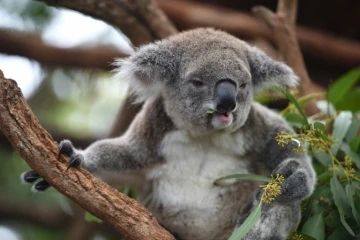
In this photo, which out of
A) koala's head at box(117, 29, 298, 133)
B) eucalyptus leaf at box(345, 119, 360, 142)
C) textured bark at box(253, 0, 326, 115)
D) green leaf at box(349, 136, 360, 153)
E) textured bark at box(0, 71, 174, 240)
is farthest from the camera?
textured bark at box(253, 0, 326, 115)

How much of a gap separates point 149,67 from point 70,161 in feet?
3.19

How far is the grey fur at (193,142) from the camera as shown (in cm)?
381

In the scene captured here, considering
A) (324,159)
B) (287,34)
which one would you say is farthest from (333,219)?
(287,34)

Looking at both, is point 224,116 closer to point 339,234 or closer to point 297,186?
point 297,186

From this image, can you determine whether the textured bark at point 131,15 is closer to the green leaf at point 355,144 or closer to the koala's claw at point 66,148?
the koala's claw at point 66,148

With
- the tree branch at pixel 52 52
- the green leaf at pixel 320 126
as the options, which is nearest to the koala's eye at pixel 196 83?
the green leaf at pixel 320 126

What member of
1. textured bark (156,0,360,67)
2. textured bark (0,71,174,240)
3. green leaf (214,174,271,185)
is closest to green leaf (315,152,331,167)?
green leaf (214,174,271,185)

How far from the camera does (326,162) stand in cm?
407

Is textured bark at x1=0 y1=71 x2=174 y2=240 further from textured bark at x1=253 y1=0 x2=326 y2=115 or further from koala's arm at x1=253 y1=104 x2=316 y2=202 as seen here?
textured bark at x1=253 y1=0 x2=326 y2=115

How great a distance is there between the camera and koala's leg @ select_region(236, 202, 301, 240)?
139 inches

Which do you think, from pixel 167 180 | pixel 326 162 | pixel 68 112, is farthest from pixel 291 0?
pixel 68 112

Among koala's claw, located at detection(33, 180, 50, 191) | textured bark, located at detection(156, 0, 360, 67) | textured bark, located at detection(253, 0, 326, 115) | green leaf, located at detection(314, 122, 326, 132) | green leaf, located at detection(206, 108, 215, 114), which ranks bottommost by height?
green leaf, located at detection(314, 122, 326, 132)

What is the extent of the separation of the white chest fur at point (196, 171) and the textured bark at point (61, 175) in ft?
2.59

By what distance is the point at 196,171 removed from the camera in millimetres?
4004
